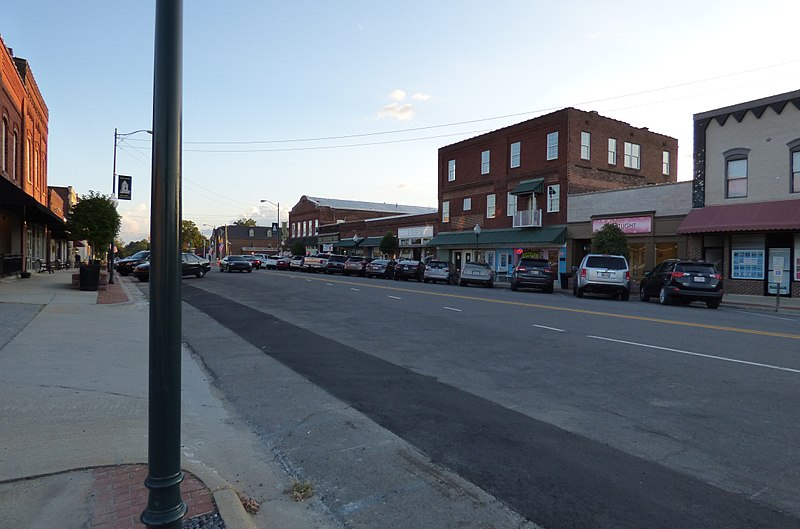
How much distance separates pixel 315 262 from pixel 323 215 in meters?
24.0

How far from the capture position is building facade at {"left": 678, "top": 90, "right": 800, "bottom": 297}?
23.4 m

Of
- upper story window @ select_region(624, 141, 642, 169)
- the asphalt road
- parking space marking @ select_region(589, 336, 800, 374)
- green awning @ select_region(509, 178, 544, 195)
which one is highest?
upper story window @ select_region(624, 141, 642, 169)

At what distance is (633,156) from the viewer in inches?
1527

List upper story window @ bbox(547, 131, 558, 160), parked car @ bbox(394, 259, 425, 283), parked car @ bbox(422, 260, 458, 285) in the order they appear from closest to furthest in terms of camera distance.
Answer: parked car @ bbox(422, 260, 458, 285) < upper story window @ bbox(547, 131, 558, 160) < parked car @ bbox(394, 259, 425, 283)

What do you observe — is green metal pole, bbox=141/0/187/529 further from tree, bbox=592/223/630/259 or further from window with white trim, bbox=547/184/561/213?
window with white trim, bbox=547/184/561/213

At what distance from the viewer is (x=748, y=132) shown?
82.5ft

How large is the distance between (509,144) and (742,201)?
18.0 metres

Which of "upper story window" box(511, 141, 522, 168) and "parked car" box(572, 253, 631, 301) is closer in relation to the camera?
"parked car" box(572, 253, 631, 301)

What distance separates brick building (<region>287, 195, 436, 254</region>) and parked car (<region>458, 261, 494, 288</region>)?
39.7 meters

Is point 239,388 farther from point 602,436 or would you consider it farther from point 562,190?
point 562,190

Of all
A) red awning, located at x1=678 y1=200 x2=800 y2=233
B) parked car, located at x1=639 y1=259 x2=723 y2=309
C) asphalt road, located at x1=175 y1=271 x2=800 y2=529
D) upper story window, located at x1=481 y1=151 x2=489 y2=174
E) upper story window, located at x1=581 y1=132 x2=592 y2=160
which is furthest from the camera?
upper story window, located at x1=481 y1=151 x2=489 y2=174

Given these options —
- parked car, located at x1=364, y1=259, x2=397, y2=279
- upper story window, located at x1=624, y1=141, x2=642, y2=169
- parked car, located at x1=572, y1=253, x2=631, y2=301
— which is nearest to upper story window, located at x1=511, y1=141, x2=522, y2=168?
upper story window, located at x1=624, y1=141, x2=642, y2=169

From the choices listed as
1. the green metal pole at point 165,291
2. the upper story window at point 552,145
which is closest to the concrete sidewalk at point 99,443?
the green metal pole at point 165,291

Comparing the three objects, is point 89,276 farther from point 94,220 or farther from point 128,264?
point 128,264
